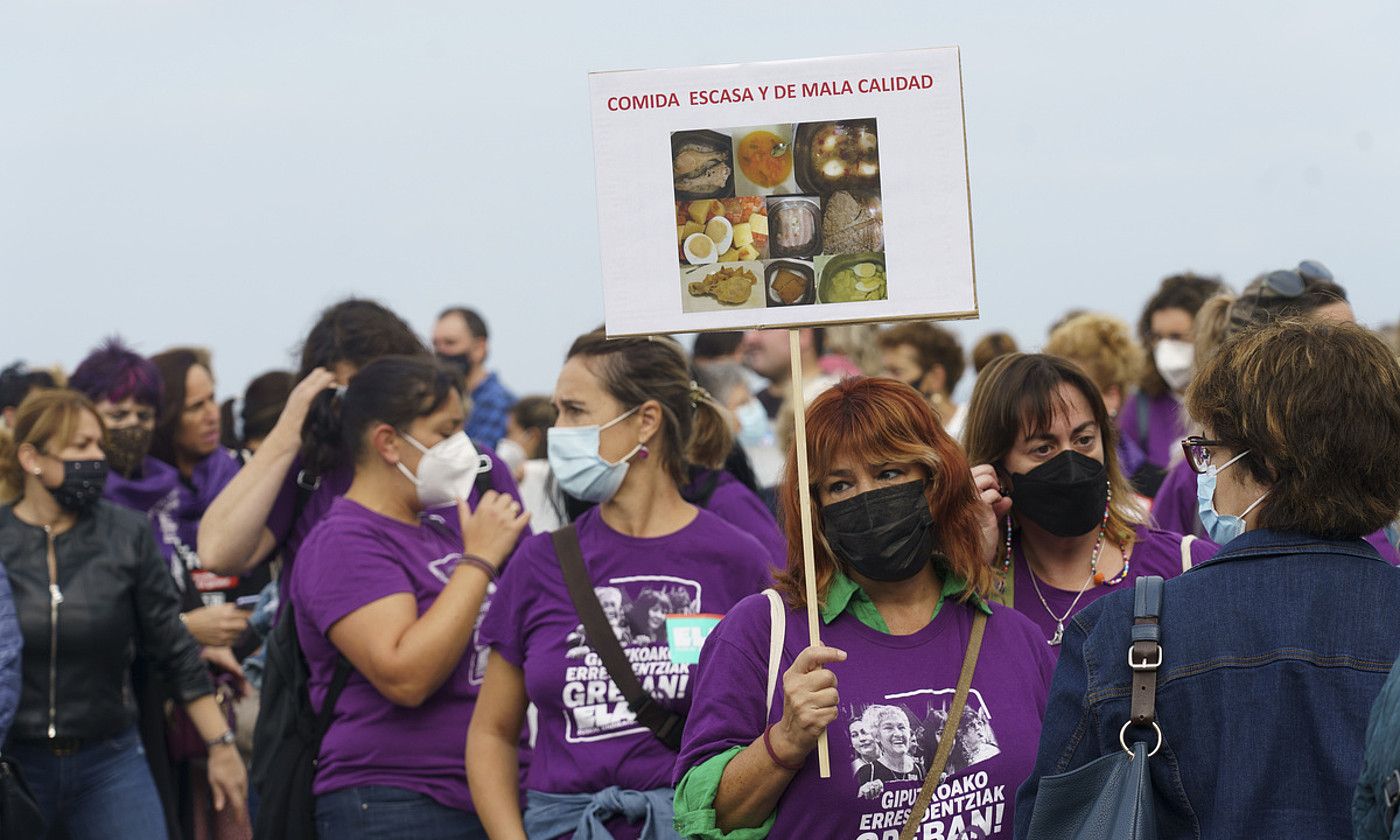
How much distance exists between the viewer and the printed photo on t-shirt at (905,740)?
3189mm

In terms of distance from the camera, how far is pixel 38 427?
6.34 m

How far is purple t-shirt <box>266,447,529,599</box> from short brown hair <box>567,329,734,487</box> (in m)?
0.78

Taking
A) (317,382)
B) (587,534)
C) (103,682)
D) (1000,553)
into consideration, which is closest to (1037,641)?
(1000,553)

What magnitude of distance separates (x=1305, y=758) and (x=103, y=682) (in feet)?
15.8

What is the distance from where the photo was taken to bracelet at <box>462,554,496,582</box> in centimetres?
484

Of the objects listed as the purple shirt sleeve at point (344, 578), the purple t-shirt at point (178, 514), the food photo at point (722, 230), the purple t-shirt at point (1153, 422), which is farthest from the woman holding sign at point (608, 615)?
the purple t-shirt at point (1153, 422)

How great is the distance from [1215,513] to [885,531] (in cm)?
64

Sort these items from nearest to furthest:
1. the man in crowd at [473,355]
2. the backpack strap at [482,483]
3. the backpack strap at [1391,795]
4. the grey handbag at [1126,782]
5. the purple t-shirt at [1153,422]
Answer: the backpack strap at [1391,795] → the grey handbag at [1126,782] → the backpack strap at [482,483] → the purple t-shirt at [1153,422] → the man in crowd at [473,355]

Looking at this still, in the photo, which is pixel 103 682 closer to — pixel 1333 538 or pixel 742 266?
pixel 742 266

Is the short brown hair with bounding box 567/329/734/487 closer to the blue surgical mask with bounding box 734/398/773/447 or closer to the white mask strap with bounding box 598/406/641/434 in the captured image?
the white mask strap with bounding box 598/406/641/434

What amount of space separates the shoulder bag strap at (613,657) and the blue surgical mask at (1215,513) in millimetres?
1530

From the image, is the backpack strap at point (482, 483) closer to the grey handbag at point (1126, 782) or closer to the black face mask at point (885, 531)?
the black face mask at point (885, 531)

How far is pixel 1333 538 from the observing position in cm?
268

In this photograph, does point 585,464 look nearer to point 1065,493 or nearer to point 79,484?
point 1065,493
